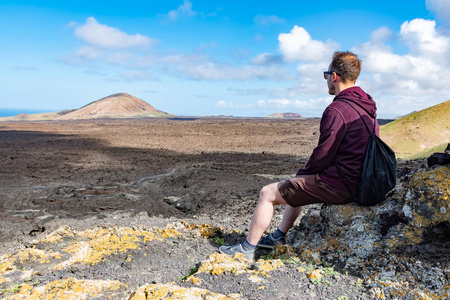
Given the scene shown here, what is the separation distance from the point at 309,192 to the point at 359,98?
99 cm

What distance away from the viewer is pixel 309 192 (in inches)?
138

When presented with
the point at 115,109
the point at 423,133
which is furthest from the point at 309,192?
the point at 115,109

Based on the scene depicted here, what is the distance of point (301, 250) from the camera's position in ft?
11.9

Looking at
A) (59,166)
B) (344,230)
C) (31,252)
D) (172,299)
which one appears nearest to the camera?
(172,299)

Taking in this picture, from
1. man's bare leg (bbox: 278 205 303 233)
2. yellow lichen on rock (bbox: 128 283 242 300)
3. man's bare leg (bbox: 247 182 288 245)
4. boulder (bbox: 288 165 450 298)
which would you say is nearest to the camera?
yellow lichen on rock (bbox: 128 283 242 300)

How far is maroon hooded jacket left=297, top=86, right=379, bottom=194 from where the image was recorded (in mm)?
3342

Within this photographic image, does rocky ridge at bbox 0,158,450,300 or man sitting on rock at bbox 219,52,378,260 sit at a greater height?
man sitting on rock at bbox 219,52,378,260

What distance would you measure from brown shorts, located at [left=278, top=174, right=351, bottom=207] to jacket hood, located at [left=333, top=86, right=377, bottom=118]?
2.49ft

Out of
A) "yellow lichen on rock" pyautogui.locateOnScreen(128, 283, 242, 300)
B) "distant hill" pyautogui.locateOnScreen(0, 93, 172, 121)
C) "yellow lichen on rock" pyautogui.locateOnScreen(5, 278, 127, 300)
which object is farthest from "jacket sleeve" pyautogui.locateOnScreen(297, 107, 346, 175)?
"distant hill" pyautogui.locateOnScreen(0, 93, 172, 121)

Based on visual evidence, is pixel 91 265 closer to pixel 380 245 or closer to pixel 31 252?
pixel 31 252

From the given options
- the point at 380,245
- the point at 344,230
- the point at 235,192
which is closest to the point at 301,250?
the point at 344,230

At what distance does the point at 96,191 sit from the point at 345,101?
8.79 m

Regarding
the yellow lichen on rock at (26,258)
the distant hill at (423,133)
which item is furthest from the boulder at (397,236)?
the distant hill at (423,133)

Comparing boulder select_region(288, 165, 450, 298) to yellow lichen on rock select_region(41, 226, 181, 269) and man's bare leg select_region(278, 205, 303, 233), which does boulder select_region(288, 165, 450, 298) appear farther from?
yellow lichen on rock select_region(41, 226, 181, 269)
